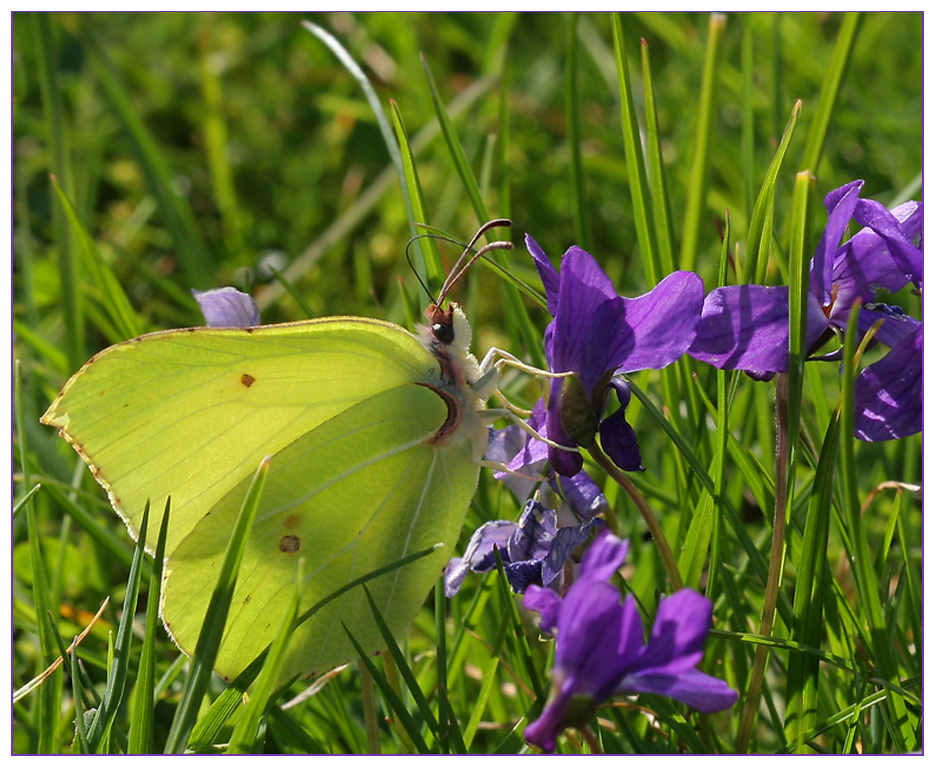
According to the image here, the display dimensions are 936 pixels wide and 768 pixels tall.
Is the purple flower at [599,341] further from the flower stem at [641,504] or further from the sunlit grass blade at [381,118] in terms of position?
the sunlit grass blade at [381,118]

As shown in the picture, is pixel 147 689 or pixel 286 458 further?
pixel 286 458

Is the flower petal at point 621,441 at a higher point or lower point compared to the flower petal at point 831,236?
lower

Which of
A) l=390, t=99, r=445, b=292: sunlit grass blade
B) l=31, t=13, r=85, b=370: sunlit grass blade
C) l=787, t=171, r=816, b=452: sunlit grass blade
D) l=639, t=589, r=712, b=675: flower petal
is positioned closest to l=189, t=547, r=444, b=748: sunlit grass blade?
l=639, t=589, r=712, b=675: flower petal

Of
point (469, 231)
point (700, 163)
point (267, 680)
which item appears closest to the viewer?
point (267, 680)

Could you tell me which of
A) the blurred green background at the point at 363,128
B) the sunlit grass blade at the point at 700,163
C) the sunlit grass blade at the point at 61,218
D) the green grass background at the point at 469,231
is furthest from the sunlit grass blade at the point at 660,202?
the sunlit grass blade at the point at 61,218

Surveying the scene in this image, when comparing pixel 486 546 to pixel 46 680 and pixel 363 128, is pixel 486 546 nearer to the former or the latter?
pixel 46 680

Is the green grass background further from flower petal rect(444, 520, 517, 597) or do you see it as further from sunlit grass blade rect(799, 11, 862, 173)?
flower petal rect(444, 520, 517, 597)

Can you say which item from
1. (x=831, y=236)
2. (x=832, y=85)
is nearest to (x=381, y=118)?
(x=832, y=85)
